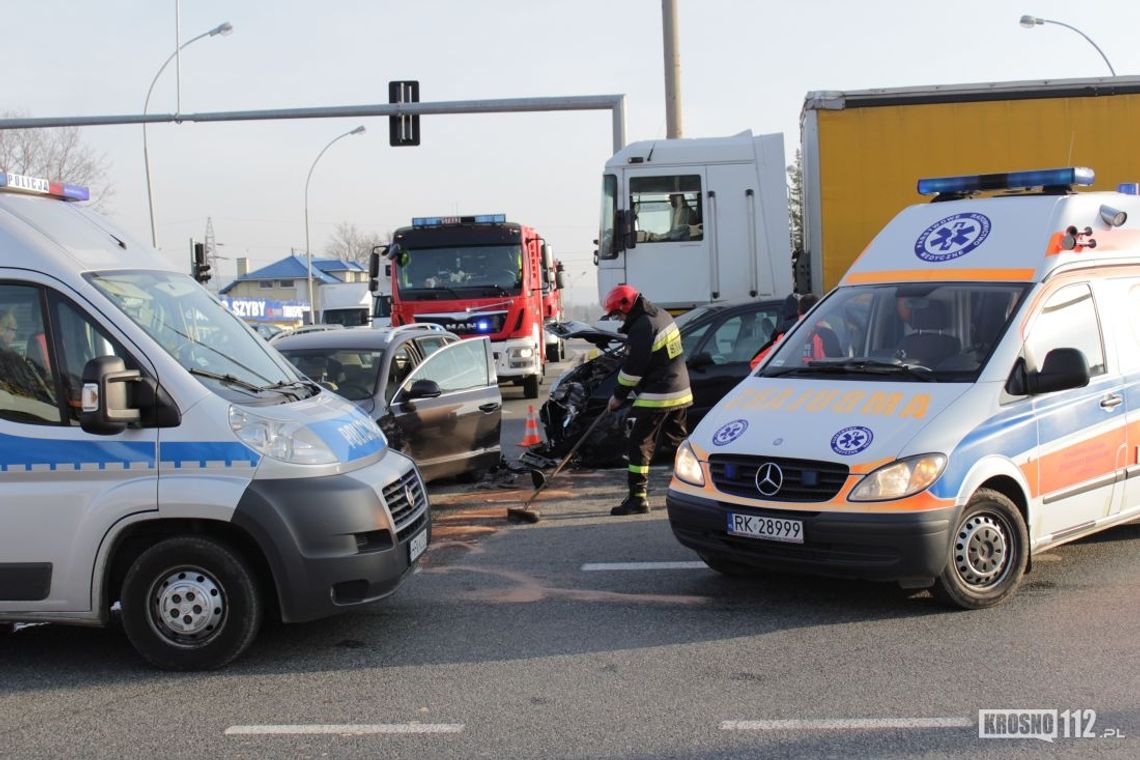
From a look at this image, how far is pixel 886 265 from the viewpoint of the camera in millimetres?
7348

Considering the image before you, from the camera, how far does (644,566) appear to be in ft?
23.9

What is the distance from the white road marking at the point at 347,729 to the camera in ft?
15.1

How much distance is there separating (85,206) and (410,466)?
230cm

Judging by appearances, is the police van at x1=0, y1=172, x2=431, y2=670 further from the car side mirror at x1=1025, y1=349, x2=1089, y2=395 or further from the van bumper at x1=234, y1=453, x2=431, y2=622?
the car side mirror at x1=1025, y1=349, x2=1089, y2=395

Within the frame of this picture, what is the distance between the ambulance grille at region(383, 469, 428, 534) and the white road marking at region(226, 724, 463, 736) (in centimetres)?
119

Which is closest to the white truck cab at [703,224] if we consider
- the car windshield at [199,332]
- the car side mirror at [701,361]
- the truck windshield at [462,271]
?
the car side mirror at [701,361]

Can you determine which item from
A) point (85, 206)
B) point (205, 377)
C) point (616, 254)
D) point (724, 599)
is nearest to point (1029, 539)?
point (724, 599)

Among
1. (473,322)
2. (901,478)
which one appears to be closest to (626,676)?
(901,478)

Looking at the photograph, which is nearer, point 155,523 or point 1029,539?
point 155,523

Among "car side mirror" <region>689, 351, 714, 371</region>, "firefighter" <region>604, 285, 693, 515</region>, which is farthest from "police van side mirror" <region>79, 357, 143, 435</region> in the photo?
"car side mirror" <region>689, 351, 714, 371</region>

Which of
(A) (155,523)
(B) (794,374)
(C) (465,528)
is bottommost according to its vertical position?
(C) (465,528)

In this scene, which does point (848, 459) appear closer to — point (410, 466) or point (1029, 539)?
point (1029, 539)

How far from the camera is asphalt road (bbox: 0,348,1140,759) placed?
4473mm

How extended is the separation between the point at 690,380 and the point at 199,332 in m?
6.35
